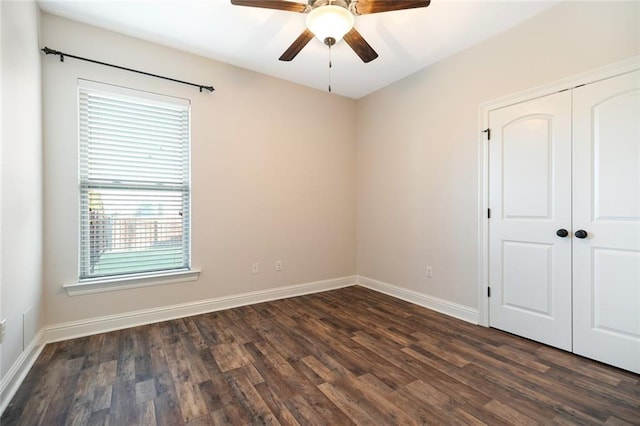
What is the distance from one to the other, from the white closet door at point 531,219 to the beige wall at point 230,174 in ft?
6.66

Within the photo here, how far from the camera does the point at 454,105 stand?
3115mm

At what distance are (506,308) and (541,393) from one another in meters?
1.01

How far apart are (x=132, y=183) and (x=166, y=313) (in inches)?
53.0

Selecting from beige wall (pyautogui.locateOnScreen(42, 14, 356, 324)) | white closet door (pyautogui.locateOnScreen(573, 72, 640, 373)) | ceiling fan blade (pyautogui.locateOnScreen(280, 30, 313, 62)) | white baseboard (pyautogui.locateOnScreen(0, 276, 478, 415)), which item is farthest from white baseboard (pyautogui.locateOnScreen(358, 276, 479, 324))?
ceiling fan blade (pyautogui.locateOnScreen(280, 30, 313, 62))

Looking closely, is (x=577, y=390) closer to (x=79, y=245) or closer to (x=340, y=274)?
(x=340, y=274)

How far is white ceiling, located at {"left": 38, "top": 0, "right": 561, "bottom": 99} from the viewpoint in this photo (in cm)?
239

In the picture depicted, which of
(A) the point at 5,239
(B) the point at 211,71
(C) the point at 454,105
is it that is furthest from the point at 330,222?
(A) the point at 5,239

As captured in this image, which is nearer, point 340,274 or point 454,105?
point 454,105

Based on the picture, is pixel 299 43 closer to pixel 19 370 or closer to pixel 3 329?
pixel 3 329

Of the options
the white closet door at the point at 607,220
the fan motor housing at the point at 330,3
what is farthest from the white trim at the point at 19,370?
the white closet door at the point at 607,220

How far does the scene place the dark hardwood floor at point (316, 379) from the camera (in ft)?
5.28

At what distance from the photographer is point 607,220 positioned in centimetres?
213

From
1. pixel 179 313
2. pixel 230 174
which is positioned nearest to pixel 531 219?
pixel 230 174

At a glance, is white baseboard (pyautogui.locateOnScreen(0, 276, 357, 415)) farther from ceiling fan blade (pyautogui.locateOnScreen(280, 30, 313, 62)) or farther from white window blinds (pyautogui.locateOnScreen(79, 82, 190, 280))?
ceiling fan blade (pyautogui.locateOnScreen(280, 30, 313, 62))
